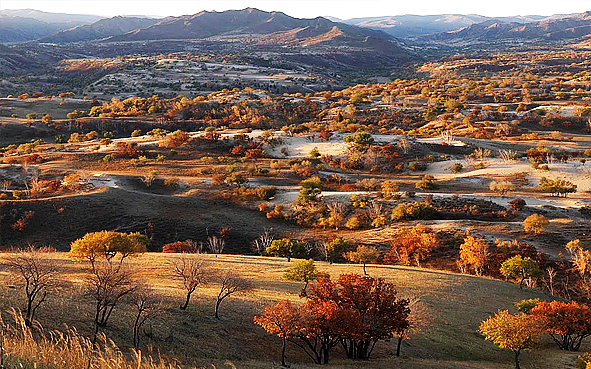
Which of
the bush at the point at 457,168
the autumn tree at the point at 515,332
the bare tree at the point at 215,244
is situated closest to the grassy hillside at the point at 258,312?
the autumn tree at the point at 515,332

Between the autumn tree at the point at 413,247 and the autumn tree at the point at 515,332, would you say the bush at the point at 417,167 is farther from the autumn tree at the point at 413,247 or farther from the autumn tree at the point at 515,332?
the autumn tree at the point at 515,332

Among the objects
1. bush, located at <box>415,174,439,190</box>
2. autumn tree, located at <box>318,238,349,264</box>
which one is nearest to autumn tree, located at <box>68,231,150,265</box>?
autumn tree, located at <box>318,238,349,264</box>

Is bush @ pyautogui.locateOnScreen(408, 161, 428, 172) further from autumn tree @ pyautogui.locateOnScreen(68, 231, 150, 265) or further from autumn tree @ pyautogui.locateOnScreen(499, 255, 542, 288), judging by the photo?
autumn tree @ pyautogui.locateOnScreen(68, 231, 150, 265)

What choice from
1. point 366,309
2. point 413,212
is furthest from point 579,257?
point 366,309

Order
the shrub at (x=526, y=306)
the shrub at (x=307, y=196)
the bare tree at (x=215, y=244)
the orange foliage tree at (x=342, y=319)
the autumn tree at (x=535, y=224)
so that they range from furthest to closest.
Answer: the shrub at (x=307, y=196) → the bare tree at (x=215, y=244) → the autumn tree at (x=535, y=224) → the shrub at (x=526, y=306) → the orange foliage tree at (x=342, y=319)

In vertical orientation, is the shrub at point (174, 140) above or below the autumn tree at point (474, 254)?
above

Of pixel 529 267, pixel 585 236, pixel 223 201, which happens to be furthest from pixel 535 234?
pixel 223 201

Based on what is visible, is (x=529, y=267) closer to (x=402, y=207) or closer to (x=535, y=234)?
(x=535, y=234)
